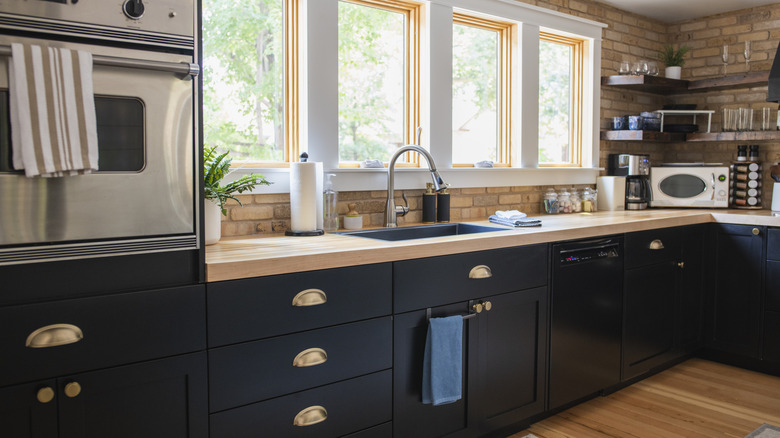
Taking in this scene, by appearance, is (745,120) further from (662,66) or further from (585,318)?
(585,318)

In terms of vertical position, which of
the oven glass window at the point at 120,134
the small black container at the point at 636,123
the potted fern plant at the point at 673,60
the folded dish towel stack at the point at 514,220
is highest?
the potted fern plant at the point at 673,60

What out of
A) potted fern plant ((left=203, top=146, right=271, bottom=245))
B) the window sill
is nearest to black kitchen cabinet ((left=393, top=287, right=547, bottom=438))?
potted fern plant ((left=203, top=146, right=271, bottom=245))

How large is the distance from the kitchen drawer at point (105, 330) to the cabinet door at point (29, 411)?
27mm

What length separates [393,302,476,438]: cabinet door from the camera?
7.28 feet

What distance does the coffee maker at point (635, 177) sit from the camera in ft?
13.7

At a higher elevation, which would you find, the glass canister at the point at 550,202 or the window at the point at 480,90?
the window at the point at 480,90

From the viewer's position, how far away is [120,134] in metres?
1.61

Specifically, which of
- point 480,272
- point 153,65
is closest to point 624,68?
point 480,272

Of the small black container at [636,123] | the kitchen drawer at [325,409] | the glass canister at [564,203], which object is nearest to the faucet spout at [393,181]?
the kitchen drawer at [325,409]

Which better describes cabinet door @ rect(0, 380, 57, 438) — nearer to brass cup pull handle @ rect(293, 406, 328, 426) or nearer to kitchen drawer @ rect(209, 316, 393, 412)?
kitchen drawer @ rect(209, 316, 393, 412)

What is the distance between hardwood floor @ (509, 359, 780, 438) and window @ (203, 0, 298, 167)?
5.77ft

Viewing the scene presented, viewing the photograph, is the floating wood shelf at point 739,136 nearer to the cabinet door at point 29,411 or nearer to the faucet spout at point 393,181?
the faucet spout at point 393,181

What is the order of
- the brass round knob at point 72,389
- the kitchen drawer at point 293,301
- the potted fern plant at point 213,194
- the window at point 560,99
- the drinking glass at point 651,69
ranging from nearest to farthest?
the brass round knob at point 72,389
the kitchen drawer at point 293,301
the potted fern plant at point 213,194
the window at point 560,99
the drinking glass at point 651,69

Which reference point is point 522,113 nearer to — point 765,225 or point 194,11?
point 765,225
